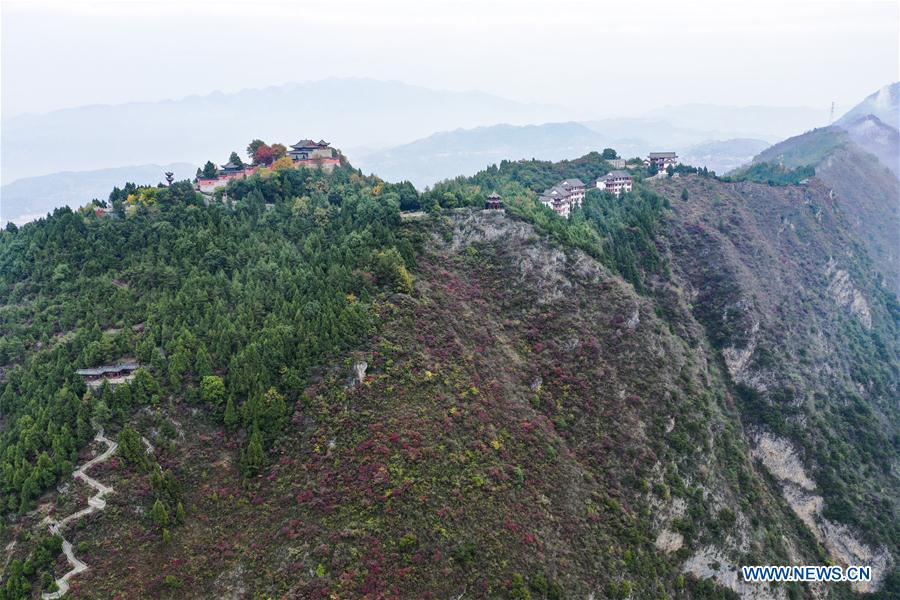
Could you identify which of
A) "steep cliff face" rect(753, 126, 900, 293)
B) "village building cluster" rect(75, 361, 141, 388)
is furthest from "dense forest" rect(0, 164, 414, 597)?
"steep cliff face" rect(753, 126, 900, 293)

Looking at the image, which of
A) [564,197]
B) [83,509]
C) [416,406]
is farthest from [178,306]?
[564,197]

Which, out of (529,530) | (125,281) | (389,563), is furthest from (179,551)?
(125,281)

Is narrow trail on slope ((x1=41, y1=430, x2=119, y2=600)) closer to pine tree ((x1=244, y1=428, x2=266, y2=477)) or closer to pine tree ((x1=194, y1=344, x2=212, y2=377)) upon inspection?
pine tree ((x1=194, y1=344, x2=212, y2=377))

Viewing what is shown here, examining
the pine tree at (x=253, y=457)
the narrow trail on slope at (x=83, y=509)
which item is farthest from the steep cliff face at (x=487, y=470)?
the pine tree at (x=253, y=457)

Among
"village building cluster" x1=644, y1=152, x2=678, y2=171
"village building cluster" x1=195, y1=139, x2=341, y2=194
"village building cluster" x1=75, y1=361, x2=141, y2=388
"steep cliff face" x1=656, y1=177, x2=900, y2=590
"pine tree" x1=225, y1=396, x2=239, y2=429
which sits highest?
"village building cluster" x1=195, y1=139, x2=341, y2=194

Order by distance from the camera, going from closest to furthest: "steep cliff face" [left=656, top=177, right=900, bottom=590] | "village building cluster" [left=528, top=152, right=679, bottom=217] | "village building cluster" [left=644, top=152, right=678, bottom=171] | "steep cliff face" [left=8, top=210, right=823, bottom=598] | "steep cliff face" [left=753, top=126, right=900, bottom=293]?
"steep cliff face" [left=8, top=210, right=823, bottom=598], "steep cliff face" [left=656, top=177, right=900, bottom=590], "village building cluster" [left=528, top=152, right=679, bottom=217], "village building cluster" [left=644, top=152, right=678, bottom=171], "steep cliff face" [left=753, top=126, right=900, bottom=293]

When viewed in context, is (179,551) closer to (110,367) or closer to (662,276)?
(110,367)

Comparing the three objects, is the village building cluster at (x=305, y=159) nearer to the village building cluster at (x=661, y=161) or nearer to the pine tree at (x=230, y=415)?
the pine tree at (x=230, y=415)

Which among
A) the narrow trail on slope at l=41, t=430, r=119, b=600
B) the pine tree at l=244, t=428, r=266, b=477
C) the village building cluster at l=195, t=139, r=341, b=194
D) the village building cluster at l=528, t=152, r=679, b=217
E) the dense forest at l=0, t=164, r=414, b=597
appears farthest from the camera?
the village building cluster at l=528, t=152, r=679, b=217

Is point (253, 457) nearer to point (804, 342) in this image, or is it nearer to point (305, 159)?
point (305, 159)
